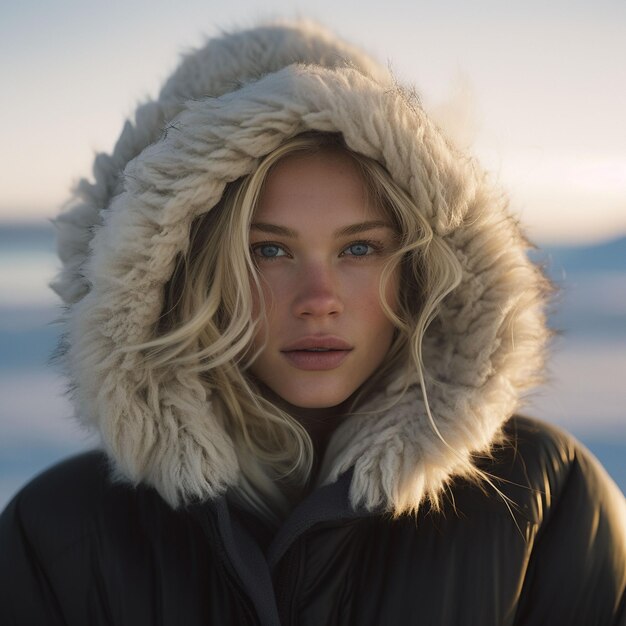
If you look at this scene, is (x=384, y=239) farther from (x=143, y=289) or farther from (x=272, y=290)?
(x=143, y=289)

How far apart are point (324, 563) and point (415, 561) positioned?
0.47 ft

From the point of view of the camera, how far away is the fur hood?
1.43m

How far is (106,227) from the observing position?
4.76 feet

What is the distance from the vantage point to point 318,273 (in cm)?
148

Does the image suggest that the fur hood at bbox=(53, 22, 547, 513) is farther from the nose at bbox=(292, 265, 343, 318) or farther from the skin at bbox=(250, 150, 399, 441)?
the nose at bbox=(292, 265, 343, 318)

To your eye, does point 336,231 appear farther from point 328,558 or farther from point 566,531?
point 566,531

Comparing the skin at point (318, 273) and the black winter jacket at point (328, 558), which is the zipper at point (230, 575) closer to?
the black winter jacket at point (328, 558)

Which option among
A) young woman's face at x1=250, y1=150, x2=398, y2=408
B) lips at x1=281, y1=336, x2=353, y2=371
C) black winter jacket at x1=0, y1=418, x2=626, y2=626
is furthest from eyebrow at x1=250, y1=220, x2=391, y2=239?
black winter jacket at x1=0, y1=418, x2=626, y2=626

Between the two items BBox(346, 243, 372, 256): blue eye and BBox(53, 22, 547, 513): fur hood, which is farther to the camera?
BBox(346, 243, 372, 256): blue eye

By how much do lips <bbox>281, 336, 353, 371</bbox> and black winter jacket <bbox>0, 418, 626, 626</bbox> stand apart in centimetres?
19

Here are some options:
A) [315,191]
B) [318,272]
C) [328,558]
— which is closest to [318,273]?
[318,272]

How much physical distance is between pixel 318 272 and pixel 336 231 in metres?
0.07

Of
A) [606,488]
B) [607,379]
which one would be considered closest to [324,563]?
[606,488]

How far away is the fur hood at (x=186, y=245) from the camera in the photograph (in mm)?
1426
